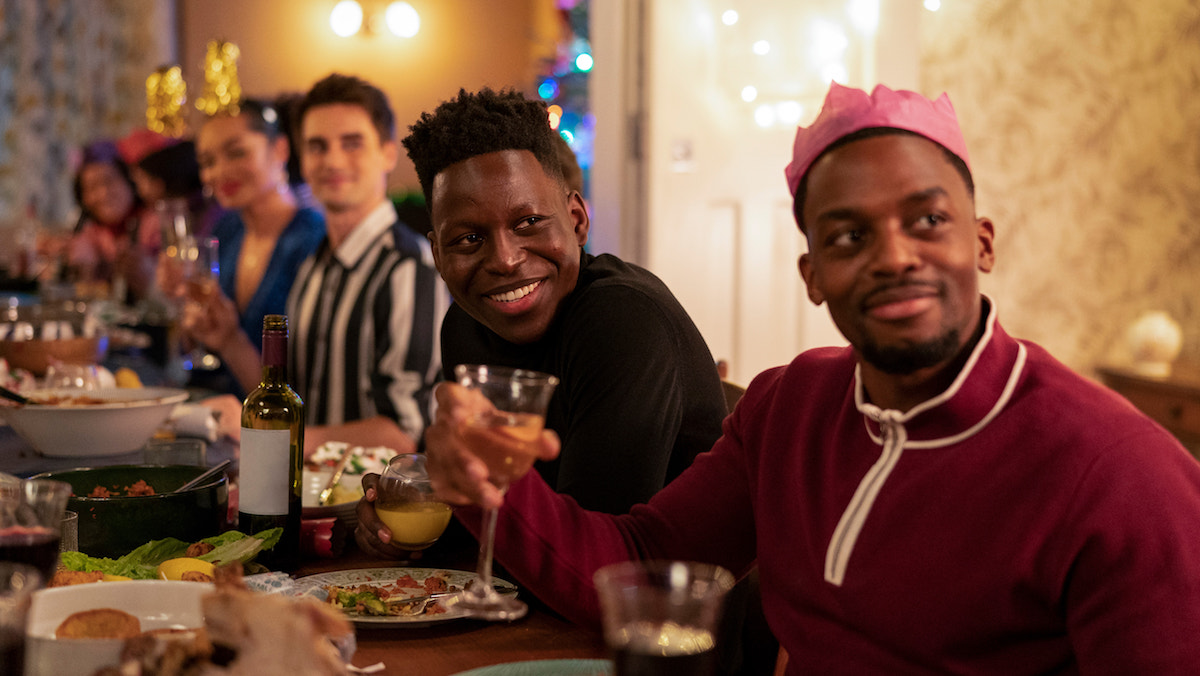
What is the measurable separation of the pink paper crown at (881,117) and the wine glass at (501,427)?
1.31ft

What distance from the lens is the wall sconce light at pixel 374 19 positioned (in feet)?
24.2

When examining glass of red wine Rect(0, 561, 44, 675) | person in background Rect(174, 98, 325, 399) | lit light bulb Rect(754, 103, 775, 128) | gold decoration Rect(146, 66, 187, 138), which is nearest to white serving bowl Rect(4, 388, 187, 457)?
glass of red wine Rect(0, 561, 44, 675)

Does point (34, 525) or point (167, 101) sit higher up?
point (167, 101)

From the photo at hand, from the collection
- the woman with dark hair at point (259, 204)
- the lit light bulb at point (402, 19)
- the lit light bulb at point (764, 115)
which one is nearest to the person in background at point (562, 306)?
the woman with dark hair at point (259, 204)

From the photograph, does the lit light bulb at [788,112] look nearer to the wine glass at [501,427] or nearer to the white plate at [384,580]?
the white plate at [384,580]

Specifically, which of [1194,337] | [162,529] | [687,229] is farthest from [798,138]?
[1194,337]

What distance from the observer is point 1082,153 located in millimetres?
4281

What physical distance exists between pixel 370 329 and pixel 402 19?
4657 millimetres

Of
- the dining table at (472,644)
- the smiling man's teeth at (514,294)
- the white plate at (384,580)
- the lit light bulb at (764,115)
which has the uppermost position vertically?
the lit light bulb at (764,115)

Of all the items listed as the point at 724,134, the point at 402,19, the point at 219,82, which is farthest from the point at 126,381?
the point at 402,19

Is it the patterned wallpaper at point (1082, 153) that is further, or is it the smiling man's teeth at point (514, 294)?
the patterned wallpaper at point (1082, 153)

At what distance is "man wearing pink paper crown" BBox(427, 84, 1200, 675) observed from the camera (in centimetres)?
94

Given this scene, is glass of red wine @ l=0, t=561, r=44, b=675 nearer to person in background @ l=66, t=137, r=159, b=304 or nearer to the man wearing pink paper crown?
the man wearing pink paper crown

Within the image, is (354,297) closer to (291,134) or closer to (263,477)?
(291,134)
